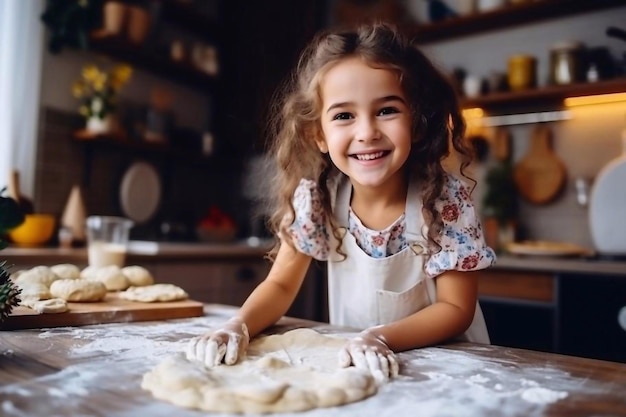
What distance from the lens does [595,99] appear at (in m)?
2.34

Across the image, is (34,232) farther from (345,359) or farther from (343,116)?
(345,359)

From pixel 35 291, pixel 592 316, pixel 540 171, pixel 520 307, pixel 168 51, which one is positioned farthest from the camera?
pixel 168 51

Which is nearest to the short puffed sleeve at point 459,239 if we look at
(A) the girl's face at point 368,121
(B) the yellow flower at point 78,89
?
(A) the girl's face at point 368,121

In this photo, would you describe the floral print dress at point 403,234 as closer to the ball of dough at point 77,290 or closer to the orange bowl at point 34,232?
the ball of dough at point 77,290

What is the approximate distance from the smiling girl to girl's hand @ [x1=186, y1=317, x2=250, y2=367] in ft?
0.04

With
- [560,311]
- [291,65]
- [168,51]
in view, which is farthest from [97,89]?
[560,311]

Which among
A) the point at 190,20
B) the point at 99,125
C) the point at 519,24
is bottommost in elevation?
the point at 99,125

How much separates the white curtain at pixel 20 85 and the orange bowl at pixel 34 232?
0.20 m

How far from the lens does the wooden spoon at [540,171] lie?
2.46 m

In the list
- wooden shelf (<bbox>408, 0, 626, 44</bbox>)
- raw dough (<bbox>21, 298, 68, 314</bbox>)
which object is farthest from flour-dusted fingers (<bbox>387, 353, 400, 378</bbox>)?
wooden shelf (<bbox>408, 0, 626, 44</bbox>)

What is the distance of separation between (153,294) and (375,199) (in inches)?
19.2

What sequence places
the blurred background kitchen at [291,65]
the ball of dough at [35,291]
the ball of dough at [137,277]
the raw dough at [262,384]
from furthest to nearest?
the blurred background kitchen at [291,65] < the ball of dough at [137,277] < the ball of dough at [35,291] < the raw dough at [262,384]

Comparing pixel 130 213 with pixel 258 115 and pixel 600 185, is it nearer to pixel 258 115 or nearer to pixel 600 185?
A: pixel 258 115

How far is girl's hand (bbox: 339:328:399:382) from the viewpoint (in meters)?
0.70
